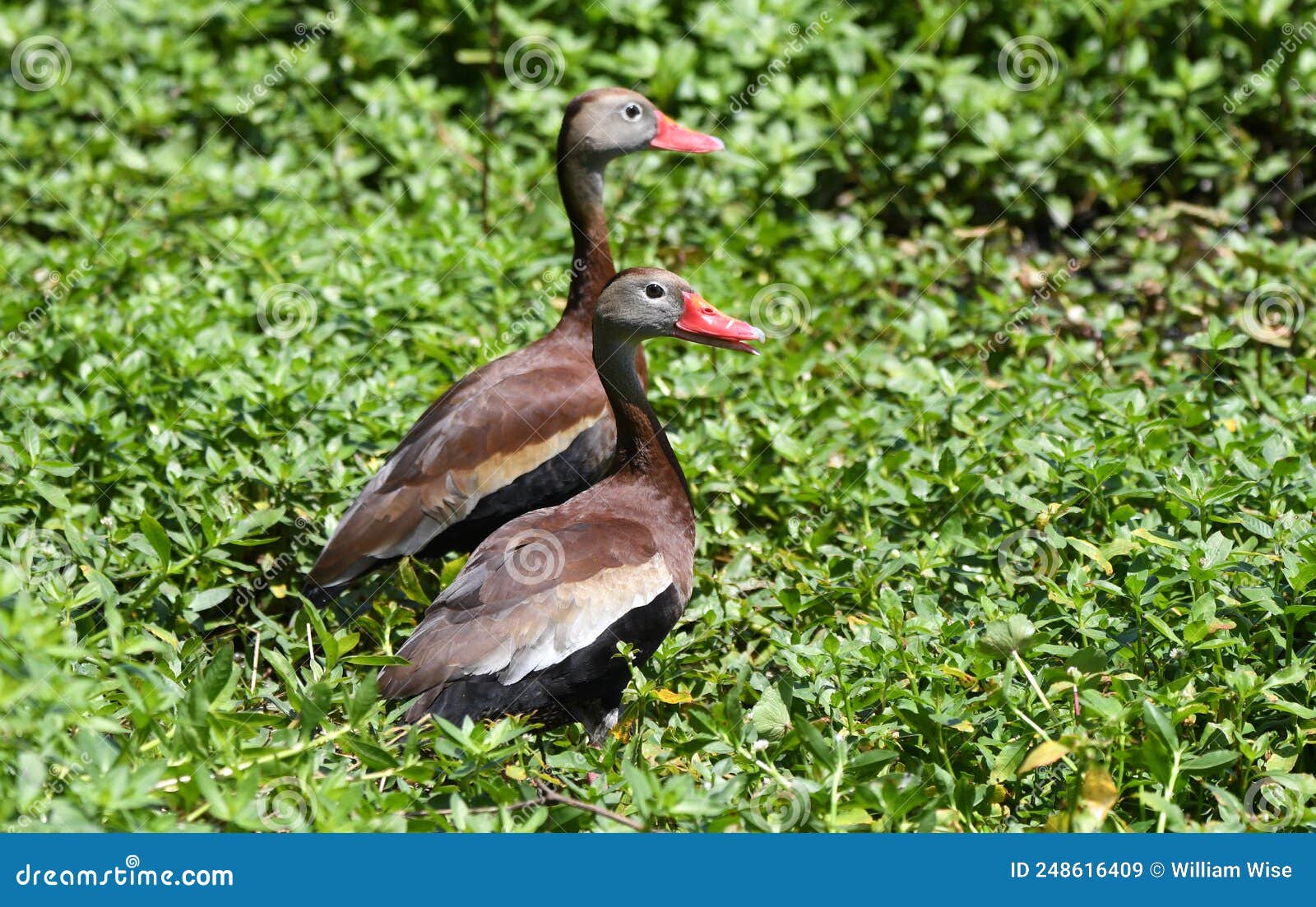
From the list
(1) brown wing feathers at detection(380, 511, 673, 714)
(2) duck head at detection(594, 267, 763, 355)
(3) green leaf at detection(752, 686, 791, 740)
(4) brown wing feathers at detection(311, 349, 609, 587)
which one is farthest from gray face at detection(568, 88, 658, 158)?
(3) green leaf at detection(752, 686, 791, 740)

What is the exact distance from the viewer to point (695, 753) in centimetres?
334

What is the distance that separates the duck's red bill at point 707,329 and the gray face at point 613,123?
1.12m

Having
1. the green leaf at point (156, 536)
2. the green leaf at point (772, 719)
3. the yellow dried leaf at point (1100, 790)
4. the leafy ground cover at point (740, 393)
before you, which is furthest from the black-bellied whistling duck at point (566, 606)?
the yellow dried leaf at point (1100, 790)

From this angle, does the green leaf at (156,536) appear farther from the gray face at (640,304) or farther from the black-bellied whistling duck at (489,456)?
the gray face at (640,304)

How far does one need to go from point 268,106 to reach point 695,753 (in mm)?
5110

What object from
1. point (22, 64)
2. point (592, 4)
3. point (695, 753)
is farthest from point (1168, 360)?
point (22, 64)

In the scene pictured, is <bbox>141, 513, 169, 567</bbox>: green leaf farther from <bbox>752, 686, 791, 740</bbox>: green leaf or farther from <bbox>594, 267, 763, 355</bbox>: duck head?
<bbox>752, 686, 791, 740</bbox>: green leaf

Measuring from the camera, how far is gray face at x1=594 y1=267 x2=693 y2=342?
4.27 meters

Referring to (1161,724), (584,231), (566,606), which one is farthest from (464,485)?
(1161,724)

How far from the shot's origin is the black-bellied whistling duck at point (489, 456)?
430 cm

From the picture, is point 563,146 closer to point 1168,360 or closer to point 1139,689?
point 1168,360

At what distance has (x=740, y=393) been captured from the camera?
525 centimetres

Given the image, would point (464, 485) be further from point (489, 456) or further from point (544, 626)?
point (544, 626)

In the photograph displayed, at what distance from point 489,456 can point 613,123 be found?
4.84ft
